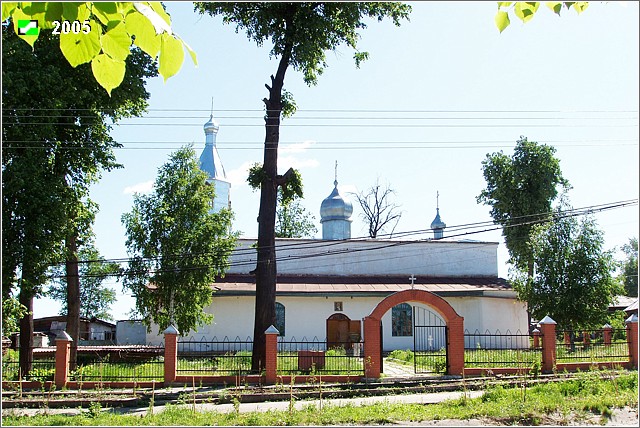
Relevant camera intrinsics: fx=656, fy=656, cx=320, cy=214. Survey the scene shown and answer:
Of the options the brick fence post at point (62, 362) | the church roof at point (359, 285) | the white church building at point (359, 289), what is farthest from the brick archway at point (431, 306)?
the church roof at point (359, 285)

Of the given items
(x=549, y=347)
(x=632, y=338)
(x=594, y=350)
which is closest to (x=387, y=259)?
(x=594, y=350)

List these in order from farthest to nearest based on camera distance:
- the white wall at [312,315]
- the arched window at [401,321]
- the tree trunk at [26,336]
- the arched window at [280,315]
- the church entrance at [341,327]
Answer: the arched window at [401,321], the church entrance at [341,327], the arched window at [280,315], the white wall at [312,315], the tree trunk at [26,336]

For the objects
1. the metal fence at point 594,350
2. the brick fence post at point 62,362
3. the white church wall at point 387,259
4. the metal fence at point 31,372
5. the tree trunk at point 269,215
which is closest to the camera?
the brick fence post at point 62,362

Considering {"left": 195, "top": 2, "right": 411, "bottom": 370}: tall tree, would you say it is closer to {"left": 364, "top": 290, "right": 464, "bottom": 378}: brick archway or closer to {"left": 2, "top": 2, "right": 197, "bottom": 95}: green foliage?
{"left": 364, "top": 290, "right": 464, "bottom": 378}: brick archway

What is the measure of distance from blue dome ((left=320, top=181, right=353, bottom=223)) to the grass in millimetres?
27188

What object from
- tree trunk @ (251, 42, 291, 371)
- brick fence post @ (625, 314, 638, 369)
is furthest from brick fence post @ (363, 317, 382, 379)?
brick fence post @ (625, 314, 638, 369)

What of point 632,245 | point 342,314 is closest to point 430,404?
point 342,314

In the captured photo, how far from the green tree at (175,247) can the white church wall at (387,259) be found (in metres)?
7.69

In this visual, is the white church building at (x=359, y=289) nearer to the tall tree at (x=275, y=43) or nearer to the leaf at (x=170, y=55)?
the tall tree at (x=275, y=43)

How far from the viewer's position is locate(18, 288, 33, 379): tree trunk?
19109 mm

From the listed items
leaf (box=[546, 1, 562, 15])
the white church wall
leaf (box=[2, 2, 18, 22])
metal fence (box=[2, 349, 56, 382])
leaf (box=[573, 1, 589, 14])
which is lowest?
metal fence (box=[2, 349, 56, 382])

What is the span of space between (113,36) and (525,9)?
2180mm

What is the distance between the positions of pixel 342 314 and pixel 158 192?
1104 cm

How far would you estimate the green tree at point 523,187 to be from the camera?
39156 mm
